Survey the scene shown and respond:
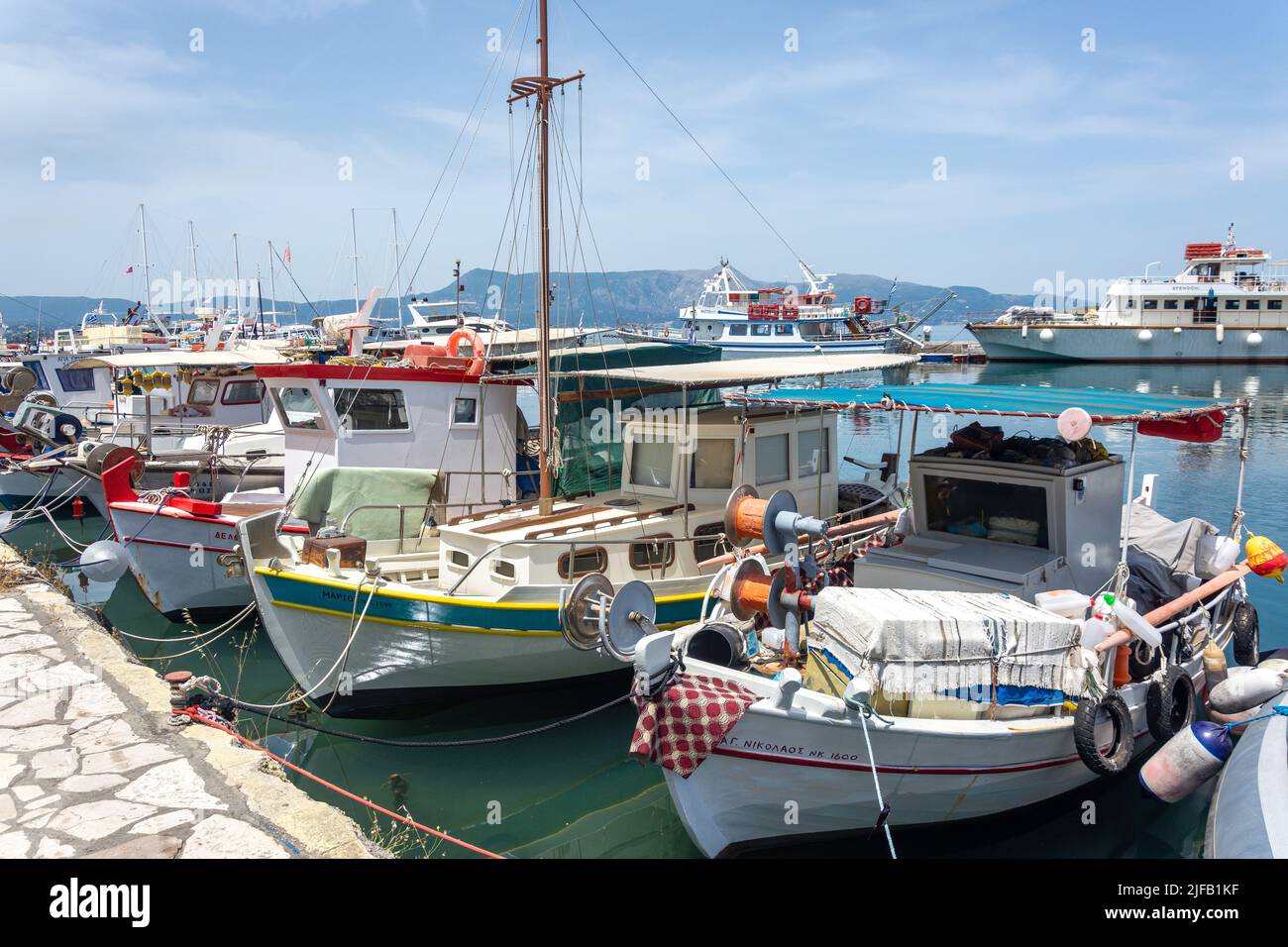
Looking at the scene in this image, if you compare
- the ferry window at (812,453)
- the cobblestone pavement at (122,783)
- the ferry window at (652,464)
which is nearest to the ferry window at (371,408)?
the ferry window at (652,464)

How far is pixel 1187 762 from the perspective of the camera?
709 centimetres

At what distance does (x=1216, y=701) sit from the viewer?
332 inches

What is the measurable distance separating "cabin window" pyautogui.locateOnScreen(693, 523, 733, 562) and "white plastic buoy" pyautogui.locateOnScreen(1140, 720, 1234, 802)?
15.7ft

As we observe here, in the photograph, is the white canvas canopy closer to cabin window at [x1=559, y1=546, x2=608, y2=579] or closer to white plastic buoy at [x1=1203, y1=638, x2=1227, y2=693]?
cabin window at [x1=559, y1=546, x2=608, y2=579]

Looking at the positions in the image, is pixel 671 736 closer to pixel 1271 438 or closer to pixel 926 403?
pixel 926 403

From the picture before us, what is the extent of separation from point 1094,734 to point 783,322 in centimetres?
6189

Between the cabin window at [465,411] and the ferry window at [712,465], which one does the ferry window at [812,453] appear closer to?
the ferry window at [712,465]

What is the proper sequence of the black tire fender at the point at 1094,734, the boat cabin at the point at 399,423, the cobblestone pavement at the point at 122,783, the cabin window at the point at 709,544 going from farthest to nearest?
the boat cabin at the point at 399,423 → the cabin window at the point at 709,544 → the black tire fender at the point at 1094,734 → the cobblestone pavement at the point at 122,783

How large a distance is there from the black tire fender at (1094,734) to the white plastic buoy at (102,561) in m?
10.9

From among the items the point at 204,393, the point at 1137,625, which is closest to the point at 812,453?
the point at 1137,625

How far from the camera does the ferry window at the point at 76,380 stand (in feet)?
91.0

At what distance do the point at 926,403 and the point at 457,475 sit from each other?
6.87 metres
